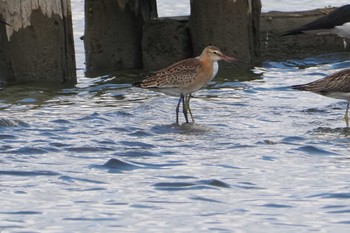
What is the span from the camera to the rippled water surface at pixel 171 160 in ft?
29.9

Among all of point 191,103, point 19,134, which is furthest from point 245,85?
point 19,134

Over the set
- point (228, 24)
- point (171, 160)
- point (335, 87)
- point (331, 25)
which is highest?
point (228, 24)

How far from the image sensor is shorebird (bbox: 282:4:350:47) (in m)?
16.3

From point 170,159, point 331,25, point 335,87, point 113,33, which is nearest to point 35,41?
point 113,33

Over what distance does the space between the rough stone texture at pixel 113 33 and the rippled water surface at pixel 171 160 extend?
933 millimetres

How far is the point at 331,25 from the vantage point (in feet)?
53.7

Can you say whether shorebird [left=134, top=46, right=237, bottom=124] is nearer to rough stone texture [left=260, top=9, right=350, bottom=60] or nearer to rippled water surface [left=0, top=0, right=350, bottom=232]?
rippled water surface [left=0, top=0, right=350, bottom=232]

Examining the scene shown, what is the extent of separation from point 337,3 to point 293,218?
46.4 feet

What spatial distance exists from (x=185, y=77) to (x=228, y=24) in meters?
2.74

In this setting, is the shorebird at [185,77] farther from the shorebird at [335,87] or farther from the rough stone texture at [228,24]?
the rough stone texture at [228,24]

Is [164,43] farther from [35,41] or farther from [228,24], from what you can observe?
[35,41]

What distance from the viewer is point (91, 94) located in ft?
49.3

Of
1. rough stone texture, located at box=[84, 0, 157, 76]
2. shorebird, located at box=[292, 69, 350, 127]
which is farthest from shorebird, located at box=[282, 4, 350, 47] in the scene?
shorebird, located at box=[292, 69, 350, 127]

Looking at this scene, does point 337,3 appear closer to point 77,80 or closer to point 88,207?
point 77,80
